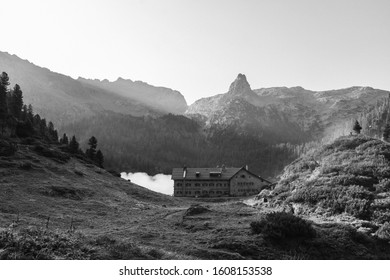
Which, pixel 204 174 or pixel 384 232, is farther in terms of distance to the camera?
pixel 204 174

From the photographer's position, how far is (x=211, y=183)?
112 meters

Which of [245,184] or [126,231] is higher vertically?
[126,231]

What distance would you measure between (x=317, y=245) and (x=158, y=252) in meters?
12.7

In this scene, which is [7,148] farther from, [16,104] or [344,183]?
[344,183]

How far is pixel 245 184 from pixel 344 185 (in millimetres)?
74264

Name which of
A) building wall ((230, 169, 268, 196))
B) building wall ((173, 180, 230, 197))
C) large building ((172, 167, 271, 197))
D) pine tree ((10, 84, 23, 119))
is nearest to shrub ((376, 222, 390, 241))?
large building ((172, 167, 271, 197))

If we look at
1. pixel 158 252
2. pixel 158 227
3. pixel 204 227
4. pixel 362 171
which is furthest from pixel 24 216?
pixel 362 171

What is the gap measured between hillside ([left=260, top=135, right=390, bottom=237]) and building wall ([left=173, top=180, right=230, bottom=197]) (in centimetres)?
5524

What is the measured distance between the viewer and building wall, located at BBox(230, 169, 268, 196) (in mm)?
111812

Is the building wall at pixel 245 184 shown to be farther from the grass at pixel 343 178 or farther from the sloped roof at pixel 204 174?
the grass at pixel 343 178

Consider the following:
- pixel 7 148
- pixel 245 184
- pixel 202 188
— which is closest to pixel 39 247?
pixel 7 148

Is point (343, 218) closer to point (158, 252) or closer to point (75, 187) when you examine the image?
point (158, 252)

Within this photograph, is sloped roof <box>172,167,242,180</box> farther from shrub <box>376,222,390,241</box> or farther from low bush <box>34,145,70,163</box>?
shrub <box>376,222,390,241</box>

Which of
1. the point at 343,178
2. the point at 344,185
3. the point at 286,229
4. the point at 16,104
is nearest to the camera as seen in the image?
the point at 286,229
